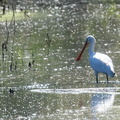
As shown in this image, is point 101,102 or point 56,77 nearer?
point 101,102

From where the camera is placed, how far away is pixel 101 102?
1134 centimetres

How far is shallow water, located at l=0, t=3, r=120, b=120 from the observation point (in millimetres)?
10742

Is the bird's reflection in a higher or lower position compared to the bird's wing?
lower

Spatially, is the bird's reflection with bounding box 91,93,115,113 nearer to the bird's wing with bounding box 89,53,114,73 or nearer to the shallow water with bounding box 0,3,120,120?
the shallow water with bounding box 0,3,120,120

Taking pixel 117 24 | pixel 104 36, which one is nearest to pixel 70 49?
pixel 104 36

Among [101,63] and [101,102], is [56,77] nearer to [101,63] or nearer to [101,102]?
[101,63]

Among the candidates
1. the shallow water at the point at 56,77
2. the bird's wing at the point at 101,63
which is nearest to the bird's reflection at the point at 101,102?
the shallow water at the point at 56,77

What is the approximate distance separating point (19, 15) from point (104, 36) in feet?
35.6

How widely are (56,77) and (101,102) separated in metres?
3.10

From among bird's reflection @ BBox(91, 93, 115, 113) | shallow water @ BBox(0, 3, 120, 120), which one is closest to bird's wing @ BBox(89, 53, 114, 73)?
shallow water @ BBox(0, 3, 120, 120)

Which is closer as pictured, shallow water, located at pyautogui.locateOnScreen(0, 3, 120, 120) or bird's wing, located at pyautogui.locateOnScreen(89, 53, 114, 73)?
shallow water, located at pyautogui.locateOnScreen(0, 3, 120, 120)

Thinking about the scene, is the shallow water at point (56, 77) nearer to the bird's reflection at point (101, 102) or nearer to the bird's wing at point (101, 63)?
the bird's reflection at point (101, 102)

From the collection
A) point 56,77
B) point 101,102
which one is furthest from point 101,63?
point 101,102

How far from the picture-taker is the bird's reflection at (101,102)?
35.3ft
